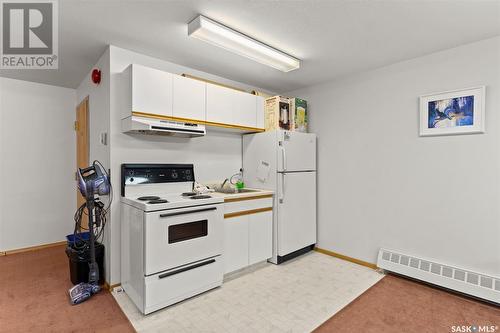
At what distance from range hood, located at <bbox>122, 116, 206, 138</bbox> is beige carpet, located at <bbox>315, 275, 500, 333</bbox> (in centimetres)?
218

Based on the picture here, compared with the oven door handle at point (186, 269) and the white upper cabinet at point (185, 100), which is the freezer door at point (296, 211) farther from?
the oven door handle at point (186, 269)

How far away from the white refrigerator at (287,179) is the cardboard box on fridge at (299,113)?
18 centimetres

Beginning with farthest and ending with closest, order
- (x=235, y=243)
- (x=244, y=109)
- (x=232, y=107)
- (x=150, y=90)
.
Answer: (x=244, y=109)
(x=232, y=107)
(x=235, y=243)
(x=150, y=90)

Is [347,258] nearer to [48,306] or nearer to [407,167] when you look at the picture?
[407,167]

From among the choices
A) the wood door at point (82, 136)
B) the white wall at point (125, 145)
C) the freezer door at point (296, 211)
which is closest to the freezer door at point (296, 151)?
the freezer door at point (296, 211)

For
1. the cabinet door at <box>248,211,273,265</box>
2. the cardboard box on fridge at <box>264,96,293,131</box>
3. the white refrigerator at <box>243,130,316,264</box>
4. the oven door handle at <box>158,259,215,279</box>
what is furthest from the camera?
the cardboard box on fridge at <box>264,96,293,131</box>

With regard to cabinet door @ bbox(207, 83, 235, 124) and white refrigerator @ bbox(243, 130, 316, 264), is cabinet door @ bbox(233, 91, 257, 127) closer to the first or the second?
cabinet door @ bbox(207, 83, 235, 124)

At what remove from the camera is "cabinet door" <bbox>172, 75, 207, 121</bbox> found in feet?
8.87

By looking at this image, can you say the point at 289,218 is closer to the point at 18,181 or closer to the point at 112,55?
the point at 112,55

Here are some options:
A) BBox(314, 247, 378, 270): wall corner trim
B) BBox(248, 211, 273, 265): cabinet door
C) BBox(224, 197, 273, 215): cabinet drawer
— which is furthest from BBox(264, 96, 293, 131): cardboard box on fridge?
BBox(314, 247, 378, 270): wall corner trim

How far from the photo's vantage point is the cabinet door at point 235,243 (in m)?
2.92

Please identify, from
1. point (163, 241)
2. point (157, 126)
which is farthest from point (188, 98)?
point (163, 241)

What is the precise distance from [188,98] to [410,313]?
2.98m

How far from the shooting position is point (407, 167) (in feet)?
9.96
